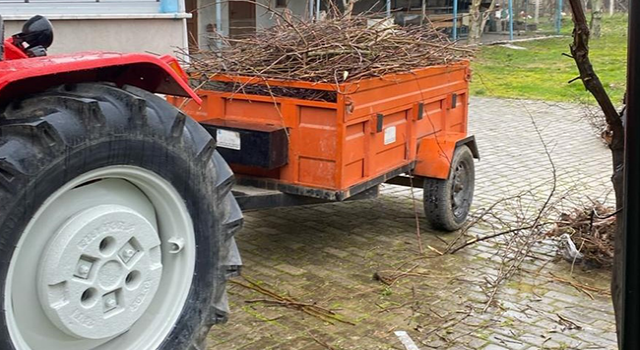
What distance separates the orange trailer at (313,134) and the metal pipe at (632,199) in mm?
3594

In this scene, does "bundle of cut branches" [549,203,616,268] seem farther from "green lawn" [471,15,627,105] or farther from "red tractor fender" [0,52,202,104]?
"green lawn" [471,15,627,105]

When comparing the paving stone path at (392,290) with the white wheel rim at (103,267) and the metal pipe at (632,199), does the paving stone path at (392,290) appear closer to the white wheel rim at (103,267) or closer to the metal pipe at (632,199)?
the white wheel rim at (103,267)

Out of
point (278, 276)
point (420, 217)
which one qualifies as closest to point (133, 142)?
point (278, 276)

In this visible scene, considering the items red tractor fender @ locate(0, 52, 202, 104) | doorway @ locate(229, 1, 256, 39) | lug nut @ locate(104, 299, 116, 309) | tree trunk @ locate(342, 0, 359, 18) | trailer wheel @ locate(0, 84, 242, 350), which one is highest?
doorway @ locate(229, 1, 256, 39)

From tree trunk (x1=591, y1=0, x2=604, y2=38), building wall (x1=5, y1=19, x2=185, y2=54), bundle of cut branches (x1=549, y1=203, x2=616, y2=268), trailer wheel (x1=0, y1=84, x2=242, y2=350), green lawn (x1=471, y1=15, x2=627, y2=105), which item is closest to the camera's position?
trailer wheel (x1=0, y1=84, x2=242, y2=350)

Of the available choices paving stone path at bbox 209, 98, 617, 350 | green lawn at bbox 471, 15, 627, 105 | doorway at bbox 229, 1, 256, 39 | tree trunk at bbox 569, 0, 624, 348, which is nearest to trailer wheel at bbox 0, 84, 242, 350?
paving stone path at bbox 209, 98, 617, 350

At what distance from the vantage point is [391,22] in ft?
21.0

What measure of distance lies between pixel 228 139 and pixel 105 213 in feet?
A: 8.14

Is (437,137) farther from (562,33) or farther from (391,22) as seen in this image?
(562,33)

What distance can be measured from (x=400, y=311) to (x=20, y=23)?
4208 mm

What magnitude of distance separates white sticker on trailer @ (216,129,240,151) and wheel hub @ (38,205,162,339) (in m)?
2.26

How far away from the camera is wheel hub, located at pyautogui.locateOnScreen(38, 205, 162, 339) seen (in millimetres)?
2508

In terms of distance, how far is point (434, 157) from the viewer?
241 inches

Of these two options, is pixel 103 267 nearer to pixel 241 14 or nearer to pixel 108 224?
pixel 108 224
